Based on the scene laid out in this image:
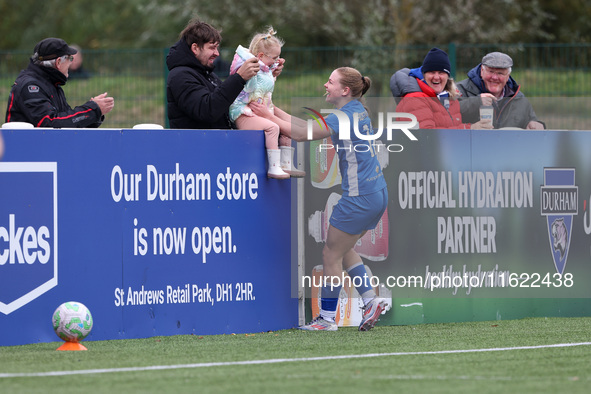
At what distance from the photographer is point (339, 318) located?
365 inches

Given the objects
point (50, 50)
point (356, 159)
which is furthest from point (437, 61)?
point (50, 50)

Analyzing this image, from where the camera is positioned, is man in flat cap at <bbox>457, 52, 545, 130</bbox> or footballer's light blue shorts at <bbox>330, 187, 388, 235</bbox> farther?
man in flat cap at <bbox>457, 52, 545, 130</bbox>

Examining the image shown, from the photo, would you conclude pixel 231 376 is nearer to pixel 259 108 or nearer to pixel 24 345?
pixel 24 345

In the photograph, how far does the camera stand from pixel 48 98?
28.3 ft

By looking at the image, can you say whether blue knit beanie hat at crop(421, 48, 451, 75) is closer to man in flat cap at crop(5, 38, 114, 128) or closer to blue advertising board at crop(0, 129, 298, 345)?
blue advertising board at crop(0, 129, 298, 345)

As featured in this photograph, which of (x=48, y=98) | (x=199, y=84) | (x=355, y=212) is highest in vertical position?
(x=199, y=84)

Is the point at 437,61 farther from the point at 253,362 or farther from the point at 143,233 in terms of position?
the point at 253,362

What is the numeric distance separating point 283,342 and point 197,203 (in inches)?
51.3
